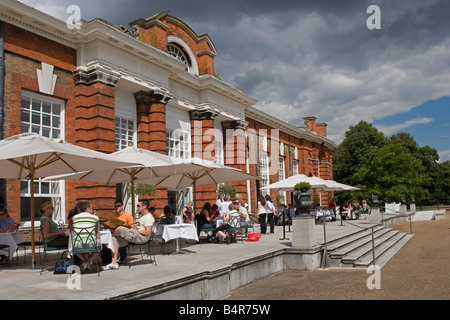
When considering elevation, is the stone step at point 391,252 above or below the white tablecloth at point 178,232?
below

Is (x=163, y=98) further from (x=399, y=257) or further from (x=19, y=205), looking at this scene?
(x=399, y=257)

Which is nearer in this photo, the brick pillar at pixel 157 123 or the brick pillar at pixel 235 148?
the brick pillar at pixel 157 123

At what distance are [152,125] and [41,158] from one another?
792 centimetres

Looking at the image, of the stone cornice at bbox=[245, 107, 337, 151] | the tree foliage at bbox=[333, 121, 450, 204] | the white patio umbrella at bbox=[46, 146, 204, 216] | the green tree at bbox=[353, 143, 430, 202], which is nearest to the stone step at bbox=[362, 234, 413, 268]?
the white patio umbrella at bbox=[46, 146, 204, 216]

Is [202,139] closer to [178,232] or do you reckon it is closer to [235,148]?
[235,148]

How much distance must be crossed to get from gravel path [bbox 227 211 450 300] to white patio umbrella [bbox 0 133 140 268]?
3.83m

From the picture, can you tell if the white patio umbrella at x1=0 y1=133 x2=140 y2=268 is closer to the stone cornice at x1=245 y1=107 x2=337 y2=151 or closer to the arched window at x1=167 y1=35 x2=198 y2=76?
the arched window at x1=167 y1=35 x2=198 y2=76

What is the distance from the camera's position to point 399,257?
11062 millimetres

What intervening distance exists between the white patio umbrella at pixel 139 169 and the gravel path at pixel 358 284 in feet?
11.8

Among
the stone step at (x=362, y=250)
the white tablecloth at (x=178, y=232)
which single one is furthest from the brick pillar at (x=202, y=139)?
the white tablecloth at (x=178, y=232)

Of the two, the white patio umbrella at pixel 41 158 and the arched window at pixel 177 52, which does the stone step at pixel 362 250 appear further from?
the arched window at pixel 177 52

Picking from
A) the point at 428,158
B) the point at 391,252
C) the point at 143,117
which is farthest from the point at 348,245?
the point at 428,158

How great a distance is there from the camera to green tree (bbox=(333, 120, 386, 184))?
158 feet

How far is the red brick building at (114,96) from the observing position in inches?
458
